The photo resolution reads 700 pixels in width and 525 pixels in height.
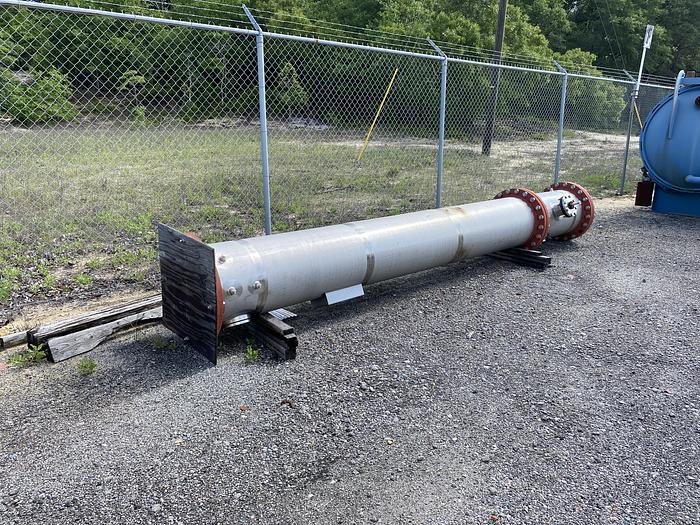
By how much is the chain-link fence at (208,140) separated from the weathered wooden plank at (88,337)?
3.50 feet

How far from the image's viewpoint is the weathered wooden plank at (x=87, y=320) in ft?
11.4

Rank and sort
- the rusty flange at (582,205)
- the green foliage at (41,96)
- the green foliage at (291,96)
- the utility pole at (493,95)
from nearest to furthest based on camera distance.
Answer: the rusty flange at (582,205) < the green foliage at (41,96) < the green foliage at (291,96) < the utility pole at (493,95)

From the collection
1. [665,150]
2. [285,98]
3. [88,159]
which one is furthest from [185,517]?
[88,159]

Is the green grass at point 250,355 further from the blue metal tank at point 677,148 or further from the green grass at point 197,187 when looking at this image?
the blue metal tank at point 677,148

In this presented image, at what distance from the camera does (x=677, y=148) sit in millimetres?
7863

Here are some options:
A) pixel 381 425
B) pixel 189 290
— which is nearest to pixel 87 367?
pixel 189 290

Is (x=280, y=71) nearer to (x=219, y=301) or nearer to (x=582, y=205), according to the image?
(x=582, y=205)

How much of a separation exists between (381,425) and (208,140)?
35.8 ft

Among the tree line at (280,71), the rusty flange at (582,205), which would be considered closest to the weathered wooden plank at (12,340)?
the tree line at (280,71)

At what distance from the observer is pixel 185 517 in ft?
7.25

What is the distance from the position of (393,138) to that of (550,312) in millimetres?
9919

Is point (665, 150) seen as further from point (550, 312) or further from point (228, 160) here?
point (228, 160)

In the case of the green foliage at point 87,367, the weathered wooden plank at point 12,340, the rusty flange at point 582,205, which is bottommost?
the green foliage at point 87,367

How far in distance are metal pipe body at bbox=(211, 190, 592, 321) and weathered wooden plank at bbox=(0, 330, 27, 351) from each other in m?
1.37
